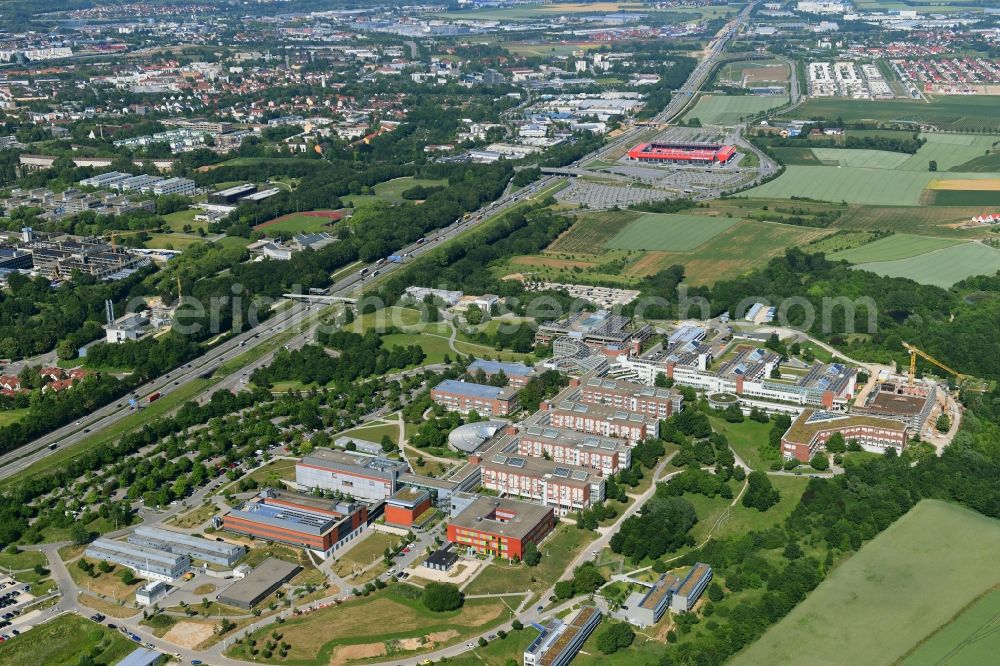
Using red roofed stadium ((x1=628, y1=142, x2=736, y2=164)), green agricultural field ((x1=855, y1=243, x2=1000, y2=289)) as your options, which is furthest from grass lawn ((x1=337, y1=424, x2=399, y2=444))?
red roofed stadium ((x1=628, y1=142, x2=736, y2=164))

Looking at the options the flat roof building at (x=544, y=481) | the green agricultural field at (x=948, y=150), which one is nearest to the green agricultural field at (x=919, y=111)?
the green agricultural field at (x=948, y=150)

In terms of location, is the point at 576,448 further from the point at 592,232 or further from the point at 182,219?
the point at 182,219

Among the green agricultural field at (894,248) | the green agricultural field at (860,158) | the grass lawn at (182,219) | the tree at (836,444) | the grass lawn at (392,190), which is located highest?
the green agricultural field at (860,158)

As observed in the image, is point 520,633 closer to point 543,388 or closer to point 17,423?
point 543,388

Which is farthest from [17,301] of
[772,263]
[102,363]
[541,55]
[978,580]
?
[541,55]

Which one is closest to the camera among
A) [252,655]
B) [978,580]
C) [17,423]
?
[252,655]

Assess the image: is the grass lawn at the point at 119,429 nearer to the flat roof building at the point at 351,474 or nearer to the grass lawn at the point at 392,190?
the flat roof building at the point at 351,474

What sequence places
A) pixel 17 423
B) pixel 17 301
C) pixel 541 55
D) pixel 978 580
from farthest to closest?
pixel 541 55 → pixel 17 301 → pixel 17 423 → pixel 978 580
